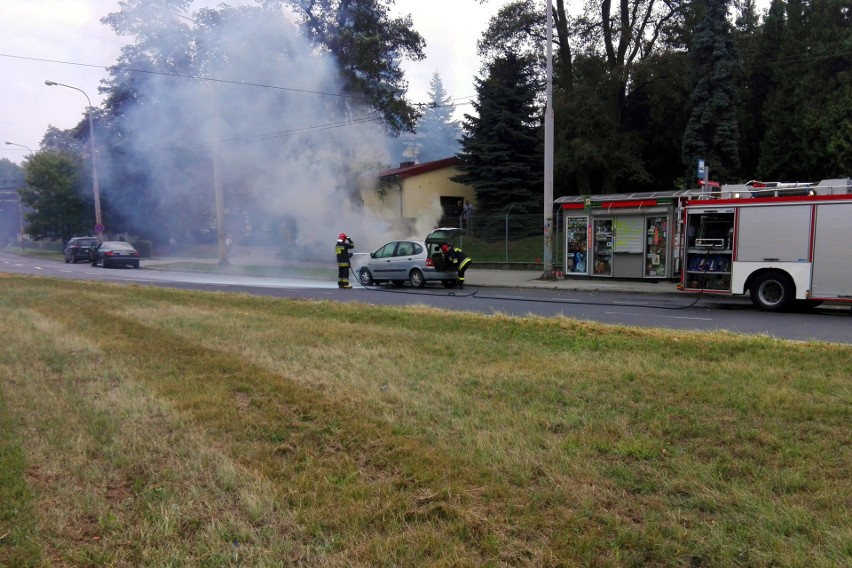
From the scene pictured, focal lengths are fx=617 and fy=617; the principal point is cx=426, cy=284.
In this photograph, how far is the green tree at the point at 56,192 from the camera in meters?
39.7

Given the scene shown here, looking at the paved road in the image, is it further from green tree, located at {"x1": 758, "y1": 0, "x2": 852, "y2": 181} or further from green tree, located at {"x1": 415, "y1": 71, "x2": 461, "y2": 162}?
green tree, located at {"x1": 415, "y1": 71, "x2": 461, "y2": 162}

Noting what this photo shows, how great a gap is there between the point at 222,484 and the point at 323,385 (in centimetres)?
207

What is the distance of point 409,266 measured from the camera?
18703mm

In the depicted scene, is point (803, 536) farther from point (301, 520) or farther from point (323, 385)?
point (323, 385)

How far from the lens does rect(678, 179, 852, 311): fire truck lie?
11680 millimetres

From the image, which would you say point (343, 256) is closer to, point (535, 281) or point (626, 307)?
point (535, 281)

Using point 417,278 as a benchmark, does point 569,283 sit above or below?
below

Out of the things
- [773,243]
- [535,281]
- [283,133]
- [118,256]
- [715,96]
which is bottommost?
[535,281]

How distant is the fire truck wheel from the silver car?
8306mm

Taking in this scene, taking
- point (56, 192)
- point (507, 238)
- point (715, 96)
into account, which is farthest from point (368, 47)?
point (56, 192)

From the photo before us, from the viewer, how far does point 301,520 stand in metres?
3.23

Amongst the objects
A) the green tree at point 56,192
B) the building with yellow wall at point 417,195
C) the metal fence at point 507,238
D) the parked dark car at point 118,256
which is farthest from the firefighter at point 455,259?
the green tree at point 56,192

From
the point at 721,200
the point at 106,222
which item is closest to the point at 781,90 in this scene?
the point at 721,200

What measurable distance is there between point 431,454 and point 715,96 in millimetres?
25762
